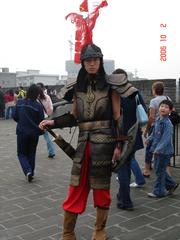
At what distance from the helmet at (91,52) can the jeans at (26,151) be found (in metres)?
3.31

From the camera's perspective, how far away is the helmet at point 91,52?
393 centimetres

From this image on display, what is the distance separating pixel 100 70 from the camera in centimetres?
409

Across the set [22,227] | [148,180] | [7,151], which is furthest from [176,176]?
[7,151]

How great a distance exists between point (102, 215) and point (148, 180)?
293cm

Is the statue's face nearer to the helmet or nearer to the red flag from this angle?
the helmet

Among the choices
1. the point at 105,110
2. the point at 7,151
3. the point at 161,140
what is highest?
the point at 105,110

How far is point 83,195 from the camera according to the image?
13.2 feet

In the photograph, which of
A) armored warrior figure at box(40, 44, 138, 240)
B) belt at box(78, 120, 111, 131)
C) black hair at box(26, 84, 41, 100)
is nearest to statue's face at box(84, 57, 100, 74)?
armored warrior figure at box(40, 44, 138, 240)

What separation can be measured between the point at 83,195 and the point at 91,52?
1402 millimetres

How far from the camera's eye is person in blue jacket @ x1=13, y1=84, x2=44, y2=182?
7.01 m

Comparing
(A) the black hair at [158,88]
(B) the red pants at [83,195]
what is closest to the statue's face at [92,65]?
(B) the red pants at [83,195]

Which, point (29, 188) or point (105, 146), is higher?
point (105, 146)

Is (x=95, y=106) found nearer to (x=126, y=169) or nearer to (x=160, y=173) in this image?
(x=126, y=169)

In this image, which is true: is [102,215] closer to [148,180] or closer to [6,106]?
[148,180]
